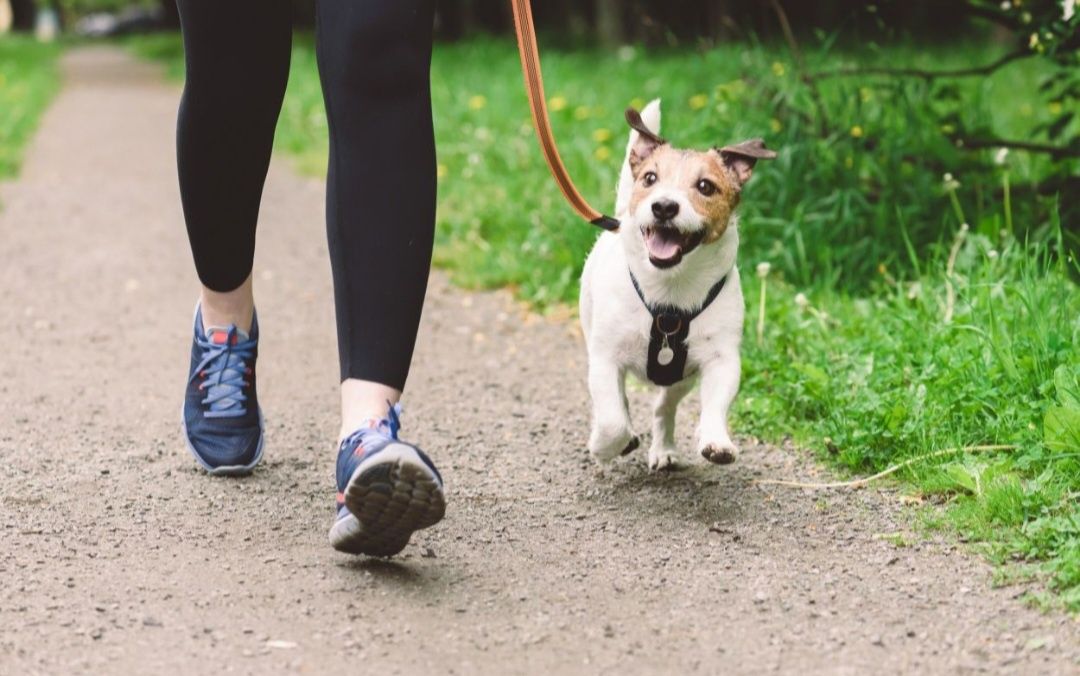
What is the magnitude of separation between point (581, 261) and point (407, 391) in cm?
137

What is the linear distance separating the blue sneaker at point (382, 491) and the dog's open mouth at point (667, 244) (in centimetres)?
80

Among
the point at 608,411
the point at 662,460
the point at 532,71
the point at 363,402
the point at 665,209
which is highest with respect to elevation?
the point at 532,71

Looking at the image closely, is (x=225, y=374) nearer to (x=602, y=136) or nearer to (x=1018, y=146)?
(x=1018, y=146)

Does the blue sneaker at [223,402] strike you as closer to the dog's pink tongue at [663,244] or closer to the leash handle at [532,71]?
the leash handle at [532,71]

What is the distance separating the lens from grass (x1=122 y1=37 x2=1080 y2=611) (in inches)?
121

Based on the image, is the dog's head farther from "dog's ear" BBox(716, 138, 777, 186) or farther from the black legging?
the black legging

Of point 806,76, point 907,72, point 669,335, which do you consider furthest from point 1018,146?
point 669,335

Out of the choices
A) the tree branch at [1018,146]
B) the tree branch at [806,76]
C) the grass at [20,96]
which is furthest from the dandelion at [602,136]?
the grass at [20,96]

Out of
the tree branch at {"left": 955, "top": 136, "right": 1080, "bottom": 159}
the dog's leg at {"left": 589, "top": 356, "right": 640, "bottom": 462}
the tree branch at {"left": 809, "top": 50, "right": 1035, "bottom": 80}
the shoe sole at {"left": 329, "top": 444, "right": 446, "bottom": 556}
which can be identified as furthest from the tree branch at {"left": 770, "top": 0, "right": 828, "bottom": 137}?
the shoe sole at {"left": 329, "top": 444, "right": 446, "bottom": 556}

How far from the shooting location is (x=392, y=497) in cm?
233

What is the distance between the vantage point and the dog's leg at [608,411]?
3102 mm

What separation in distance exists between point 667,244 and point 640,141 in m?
0.35

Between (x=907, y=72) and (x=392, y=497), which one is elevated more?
(x=907, y=72)

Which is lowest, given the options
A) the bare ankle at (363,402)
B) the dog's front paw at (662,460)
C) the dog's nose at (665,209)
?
the dog's front paw at (662,460)
